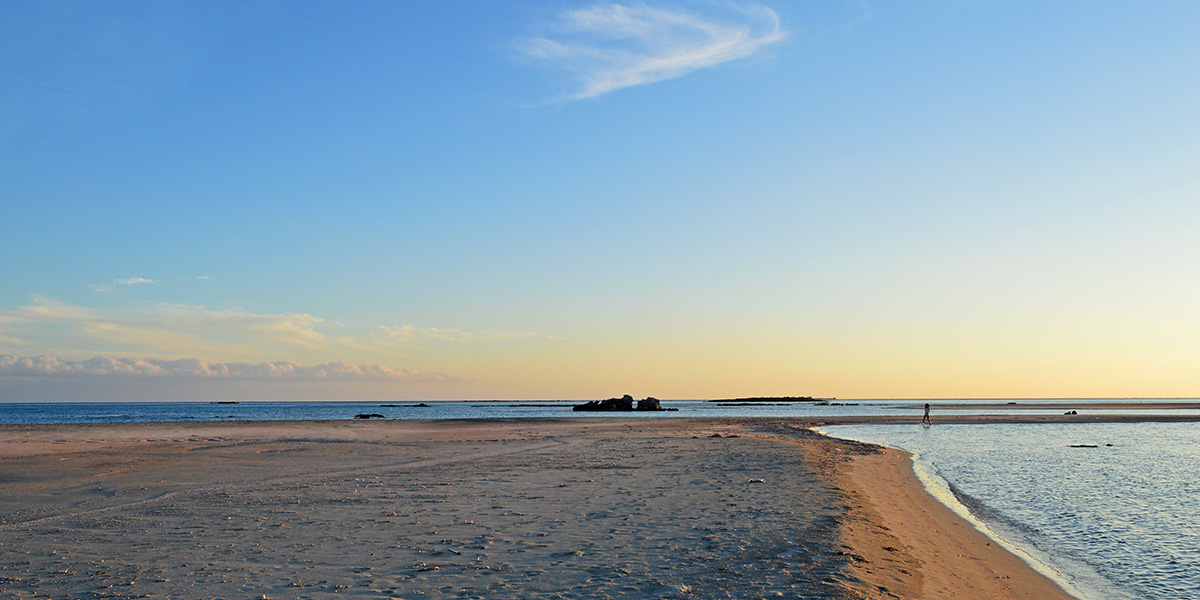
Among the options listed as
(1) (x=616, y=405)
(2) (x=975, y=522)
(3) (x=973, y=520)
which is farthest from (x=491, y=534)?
(1) (x=616, y=405)

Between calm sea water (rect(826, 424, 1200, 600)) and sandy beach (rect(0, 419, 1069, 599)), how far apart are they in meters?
1.34

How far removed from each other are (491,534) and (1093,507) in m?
17.7

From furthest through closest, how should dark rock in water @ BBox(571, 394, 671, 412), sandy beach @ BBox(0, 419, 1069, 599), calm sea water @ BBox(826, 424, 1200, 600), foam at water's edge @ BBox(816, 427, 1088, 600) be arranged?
dark rock in water @ BBox(571, 394, 671, 412) → calm sea water @ BBox(826, 424, 1200, 600) → foam at water's edge @ BBox(816, 427, 1088, 600) → sandy beach @ BBox(0, 419, 1069, 599)

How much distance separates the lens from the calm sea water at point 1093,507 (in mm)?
13195

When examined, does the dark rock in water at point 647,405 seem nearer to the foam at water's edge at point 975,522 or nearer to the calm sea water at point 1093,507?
the calm sea water at point 1093,507

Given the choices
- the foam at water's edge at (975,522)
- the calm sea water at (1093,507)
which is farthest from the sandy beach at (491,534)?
the calm sea water at (1093,507)

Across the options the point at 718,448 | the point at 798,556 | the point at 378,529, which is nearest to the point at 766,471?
the point at 718,448

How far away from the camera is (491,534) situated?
1277 cm

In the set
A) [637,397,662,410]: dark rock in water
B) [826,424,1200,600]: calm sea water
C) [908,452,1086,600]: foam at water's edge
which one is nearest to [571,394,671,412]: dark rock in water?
[637,397,662,410]: dark rock in water

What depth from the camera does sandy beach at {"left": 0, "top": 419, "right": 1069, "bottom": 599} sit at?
31.2 ft

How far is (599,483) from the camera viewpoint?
65.9 feet

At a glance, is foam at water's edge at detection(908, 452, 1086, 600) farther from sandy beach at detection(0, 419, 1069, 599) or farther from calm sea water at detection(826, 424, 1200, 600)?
sandy beach at detection(0, 419, 1069, 599)

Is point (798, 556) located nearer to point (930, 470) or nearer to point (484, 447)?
point (930, 470)

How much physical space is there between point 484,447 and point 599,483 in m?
16.0
